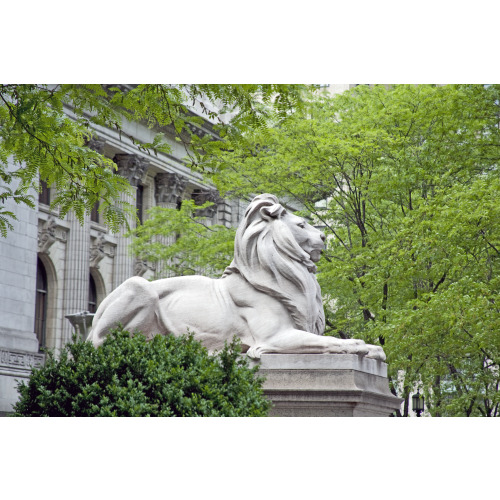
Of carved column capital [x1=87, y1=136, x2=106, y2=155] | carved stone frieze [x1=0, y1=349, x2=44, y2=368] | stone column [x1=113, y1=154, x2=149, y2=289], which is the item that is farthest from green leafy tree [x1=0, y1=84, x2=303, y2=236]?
stone column [x1=113, y1=154, x2=149, y2=289]

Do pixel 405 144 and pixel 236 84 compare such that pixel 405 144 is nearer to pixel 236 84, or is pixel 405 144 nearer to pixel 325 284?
pixel 325 284

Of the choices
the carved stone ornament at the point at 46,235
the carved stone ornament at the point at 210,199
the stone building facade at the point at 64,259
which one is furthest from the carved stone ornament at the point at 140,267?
the carved stone ornament at the point at 46,235

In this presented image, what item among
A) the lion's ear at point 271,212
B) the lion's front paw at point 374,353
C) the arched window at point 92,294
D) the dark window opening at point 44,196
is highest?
the dark window opening at point 44,196

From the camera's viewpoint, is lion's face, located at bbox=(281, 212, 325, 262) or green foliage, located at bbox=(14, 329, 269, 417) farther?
lion's face, located at bbox=(281, 212, 325, 262)

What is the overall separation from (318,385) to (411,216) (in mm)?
12263

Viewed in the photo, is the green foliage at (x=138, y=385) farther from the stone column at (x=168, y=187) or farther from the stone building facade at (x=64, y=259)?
the stone column at (x=168, y=187)

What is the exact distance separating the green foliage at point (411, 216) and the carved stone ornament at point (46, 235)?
1205cm

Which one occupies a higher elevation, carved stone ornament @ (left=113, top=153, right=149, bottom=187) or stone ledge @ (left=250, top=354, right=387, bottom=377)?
carved stone ornament @ (left=113, top=153, right=149, bottom=187)

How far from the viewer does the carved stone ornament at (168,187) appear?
4444 cm

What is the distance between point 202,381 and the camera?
7219 millimetres

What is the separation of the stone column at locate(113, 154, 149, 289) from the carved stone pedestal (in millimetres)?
32384

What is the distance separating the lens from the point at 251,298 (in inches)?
356

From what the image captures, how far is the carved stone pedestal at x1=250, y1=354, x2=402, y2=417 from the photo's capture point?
27.3ft

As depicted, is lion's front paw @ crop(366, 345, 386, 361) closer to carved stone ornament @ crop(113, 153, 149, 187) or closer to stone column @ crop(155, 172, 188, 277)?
carved stone ornament @ crop(113, 153, 149, 187)
